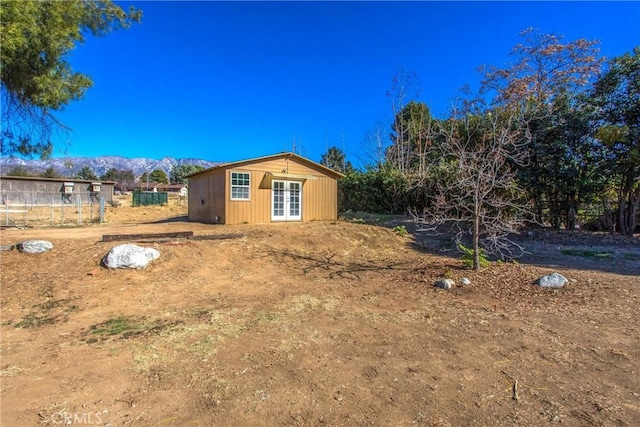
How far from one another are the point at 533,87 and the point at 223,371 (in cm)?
1882

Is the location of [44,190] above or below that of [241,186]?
above

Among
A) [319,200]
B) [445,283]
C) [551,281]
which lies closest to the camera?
[551,281]

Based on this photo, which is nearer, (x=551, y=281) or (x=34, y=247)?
(x=551, y=281)

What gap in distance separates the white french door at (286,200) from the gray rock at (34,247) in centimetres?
777

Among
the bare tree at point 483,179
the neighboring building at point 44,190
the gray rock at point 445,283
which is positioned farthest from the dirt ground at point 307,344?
the neighboring building at point 44,190

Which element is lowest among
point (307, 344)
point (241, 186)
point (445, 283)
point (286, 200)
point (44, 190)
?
point (307, 344)

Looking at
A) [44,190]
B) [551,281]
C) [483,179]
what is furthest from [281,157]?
[44,190]

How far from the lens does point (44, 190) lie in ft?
91.2

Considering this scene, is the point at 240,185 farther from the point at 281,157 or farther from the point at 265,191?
the point at 281,157

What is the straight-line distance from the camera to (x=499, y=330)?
12.0 feet

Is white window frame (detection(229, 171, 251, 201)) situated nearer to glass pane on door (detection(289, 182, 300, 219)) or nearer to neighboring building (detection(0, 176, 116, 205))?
glass pane on door (detection(289, 182, 300, 219))

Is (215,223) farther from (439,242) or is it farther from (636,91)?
(636,91)

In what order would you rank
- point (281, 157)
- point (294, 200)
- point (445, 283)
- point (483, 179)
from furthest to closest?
1. point (294, 200)
2. point (281, 157)
3. point (483, 179)
4. point (445, 283)

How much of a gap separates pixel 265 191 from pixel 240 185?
3.32 feet
